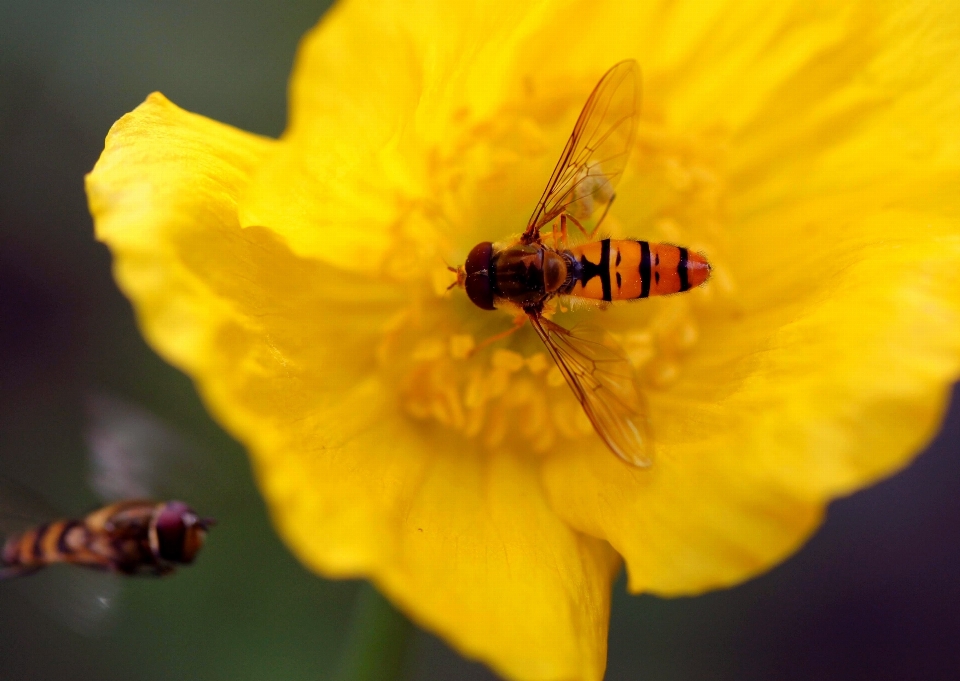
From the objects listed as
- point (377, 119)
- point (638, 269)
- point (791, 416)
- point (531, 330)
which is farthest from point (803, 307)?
point (377, 119)

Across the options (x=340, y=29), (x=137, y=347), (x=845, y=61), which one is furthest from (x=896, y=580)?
(x=340, y=29)

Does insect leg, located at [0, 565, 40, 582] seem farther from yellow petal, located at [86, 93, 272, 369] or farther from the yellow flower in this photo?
yellow petal, located at [86, 93, 272, 369]

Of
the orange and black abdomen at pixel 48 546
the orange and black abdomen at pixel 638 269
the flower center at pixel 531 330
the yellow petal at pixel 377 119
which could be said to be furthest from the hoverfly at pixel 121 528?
the orange and black abdomen at pixel 638 269

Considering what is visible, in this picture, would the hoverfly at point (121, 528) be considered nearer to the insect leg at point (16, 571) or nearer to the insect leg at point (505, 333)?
the insect leg at point (16, 571)

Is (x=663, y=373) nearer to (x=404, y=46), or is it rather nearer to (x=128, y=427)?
(x=404, y=46)

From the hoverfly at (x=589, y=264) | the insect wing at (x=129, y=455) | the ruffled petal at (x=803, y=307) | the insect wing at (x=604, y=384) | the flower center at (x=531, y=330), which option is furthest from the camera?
the insect wing at (x=129, y=455)

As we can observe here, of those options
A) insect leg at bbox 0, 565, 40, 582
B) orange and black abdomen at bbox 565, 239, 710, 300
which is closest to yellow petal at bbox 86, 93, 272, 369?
orange and black abdomen at bbox 565, 239, 710, 300
